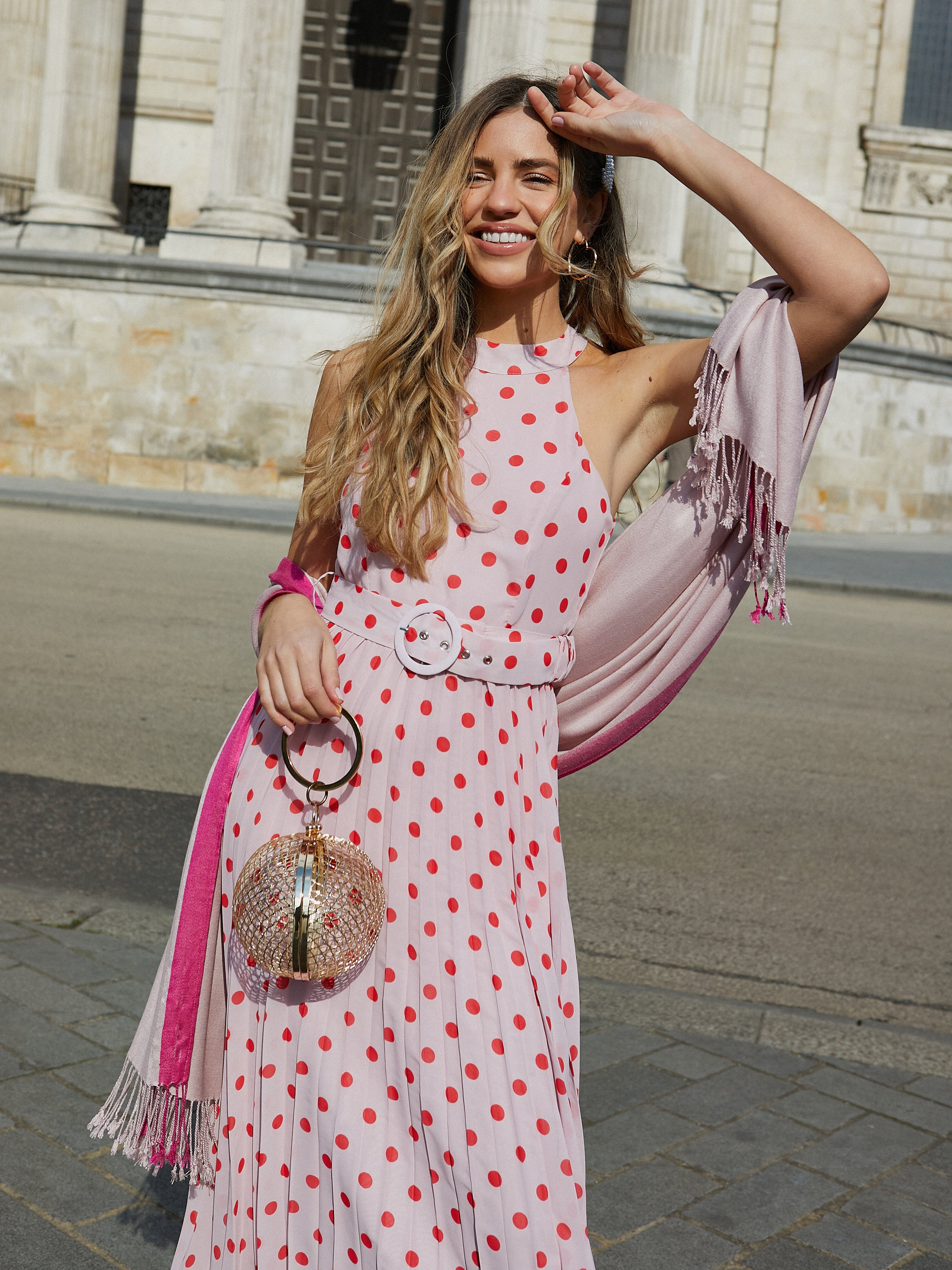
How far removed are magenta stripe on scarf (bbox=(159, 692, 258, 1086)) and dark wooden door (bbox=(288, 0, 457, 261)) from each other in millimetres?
25188

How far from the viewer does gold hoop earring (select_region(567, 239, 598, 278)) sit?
2.27 m

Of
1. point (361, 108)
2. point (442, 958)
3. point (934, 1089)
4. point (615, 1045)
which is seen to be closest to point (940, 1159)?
point (934, 1089)

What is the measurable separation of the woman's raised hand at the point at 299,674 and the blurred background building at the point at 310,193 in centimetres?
1650

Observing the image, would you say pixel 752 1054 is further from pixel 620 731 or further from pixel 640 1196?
pixel 620 731

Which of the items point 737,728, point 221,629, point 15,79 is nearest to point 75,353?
point 15,79

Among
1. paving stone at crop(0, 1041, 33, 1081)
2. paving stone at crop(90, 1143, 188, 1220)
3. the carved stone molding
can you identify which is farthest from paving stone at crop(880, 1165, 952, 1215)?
the carved stone molding

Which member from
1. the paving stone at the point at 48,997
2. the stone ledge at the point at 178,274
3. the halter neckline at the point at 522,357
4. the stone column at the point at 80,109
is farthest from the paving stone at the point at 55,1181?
the stone column at the point at 80,109

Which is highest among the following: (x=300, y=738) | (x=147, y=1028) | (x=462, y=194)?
(x=462, y=194)

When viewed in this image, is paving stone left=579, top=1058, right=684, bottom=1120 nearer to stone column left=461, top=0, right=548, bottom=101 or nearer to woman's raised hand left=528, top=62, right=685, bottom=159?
woman's raised hand left=528, top=62, right=685, bottom=159

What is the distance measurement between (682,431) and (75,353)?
20838 mm

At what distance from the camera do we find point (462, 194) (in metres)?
2.18

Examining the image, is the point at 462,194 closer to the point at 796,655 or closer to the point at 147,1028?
the point at 147,1028

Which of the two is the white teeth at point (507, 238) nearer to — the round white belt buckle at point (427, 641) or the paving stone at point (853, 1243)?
the round white belt buckle at point (427, 641)

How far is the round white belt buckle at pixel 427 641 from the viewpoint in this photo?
2.08m
